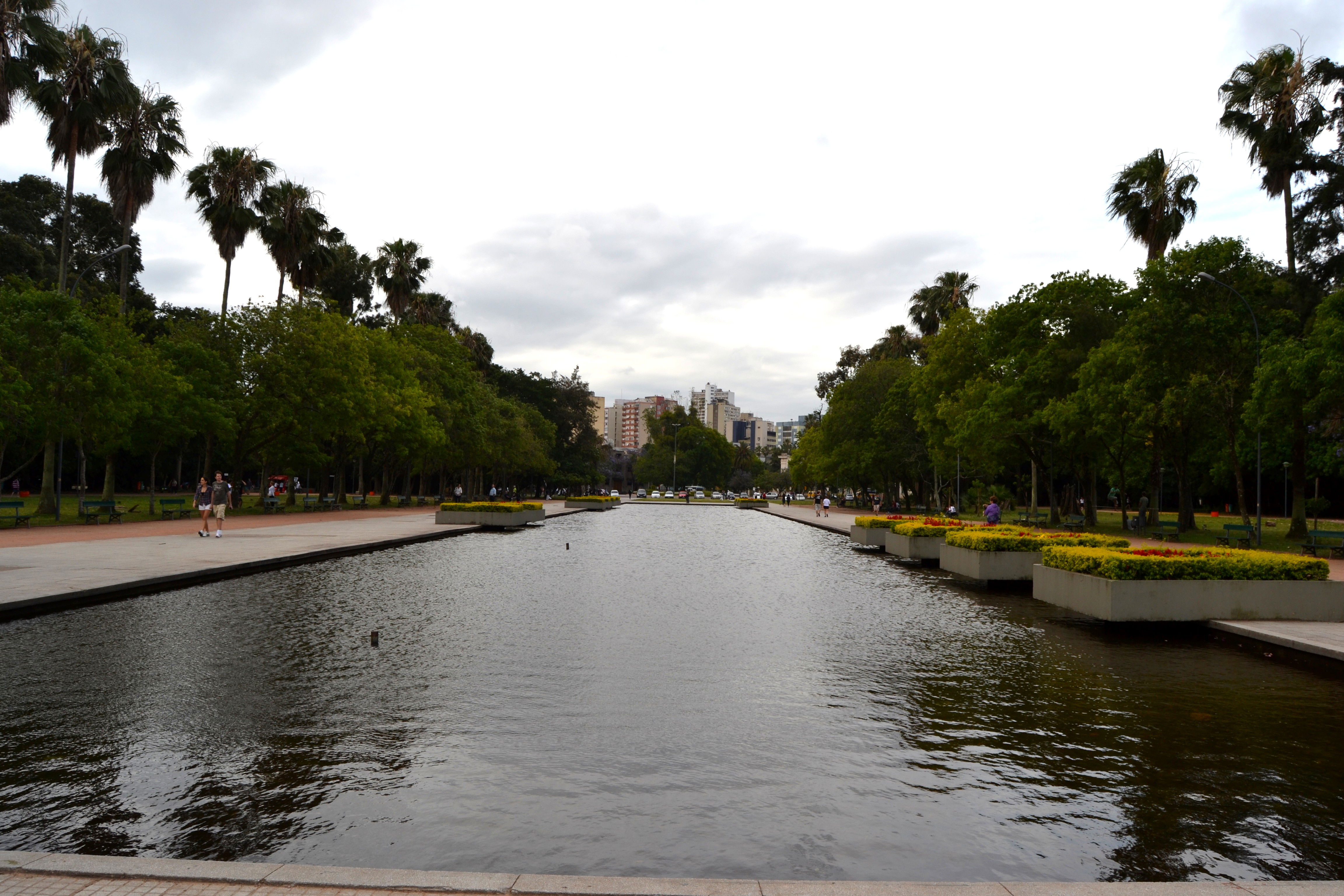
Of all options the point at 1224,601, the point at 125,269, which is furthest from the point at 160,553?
the point at 125,269

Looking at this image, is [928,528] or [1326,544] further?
[1326,544]

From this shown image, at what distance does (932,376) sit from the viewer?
162ft

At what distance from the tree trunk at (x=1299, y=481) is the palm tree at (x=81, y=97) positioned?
45371 mm

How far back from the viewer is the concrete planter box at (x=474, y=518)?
38812mm

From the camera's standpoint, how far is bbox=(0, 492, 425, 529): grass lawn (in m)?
32.2

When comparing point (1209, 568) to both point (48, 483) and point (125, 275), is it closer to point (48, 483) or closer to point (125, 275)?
point (48, 483)

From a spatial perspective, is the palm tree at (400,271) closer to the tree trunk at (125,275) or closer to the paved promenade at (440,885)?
the tree trunk at (125,275)

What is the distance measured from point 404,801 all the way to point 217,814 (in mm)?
1104

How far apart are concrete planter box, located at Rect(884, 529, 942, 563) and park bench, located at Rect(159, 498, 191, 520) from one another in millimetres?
28727

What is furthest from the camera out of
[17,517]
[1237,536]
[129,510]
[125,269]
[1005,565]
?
[125,269]

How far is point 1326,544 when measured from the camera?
26.2 meters

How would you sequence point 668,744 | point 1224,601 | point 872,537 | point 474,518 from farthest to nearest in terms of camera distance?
point 474,518 < point 872,537 < point 1224,601 < point 668,744

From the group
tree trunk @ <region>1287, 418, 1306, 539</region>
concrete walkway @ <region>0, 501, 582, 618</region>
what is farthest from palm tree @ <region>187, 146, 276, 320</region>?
tree trunk @ <region>1287, 418, 1306, 539</region>

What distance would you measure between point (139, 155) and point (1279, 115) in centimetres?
4816
